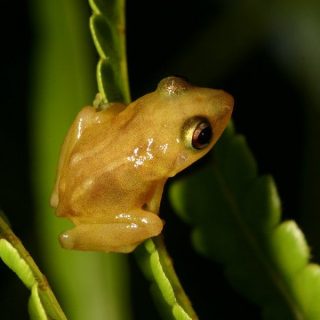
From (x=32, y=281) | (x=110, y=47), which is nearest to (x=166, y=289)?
(x=32, y=281)

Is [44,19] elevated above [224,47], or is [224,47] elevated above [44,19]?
[44,19]

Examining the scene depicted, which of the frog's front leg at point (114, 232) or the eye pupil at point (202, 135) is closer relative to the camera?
the frog's front leg at point (114, 232)

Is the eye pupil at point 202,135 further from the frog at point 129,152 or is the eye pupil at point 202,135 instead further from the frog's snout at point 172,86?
the frog's snout at point 172,86

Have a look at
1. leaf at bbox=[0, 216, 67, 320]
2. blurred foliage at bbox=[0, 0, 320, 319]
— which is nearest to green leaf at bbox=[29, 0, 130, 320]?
blurred foliage at bbox=[0, 0, 320, 319]

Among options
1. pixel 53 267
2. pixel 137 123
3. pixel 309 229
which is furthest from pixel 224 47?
pixel 53 267

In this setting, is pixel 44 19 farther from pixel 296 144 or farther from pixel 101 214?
pixel 296 144

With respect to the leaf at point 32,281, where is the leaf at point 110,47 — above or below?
above

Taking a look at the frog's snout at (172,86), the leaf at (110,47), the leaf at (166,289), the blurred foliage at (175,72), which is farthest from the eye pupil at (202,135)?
the leaf at (166,289)
